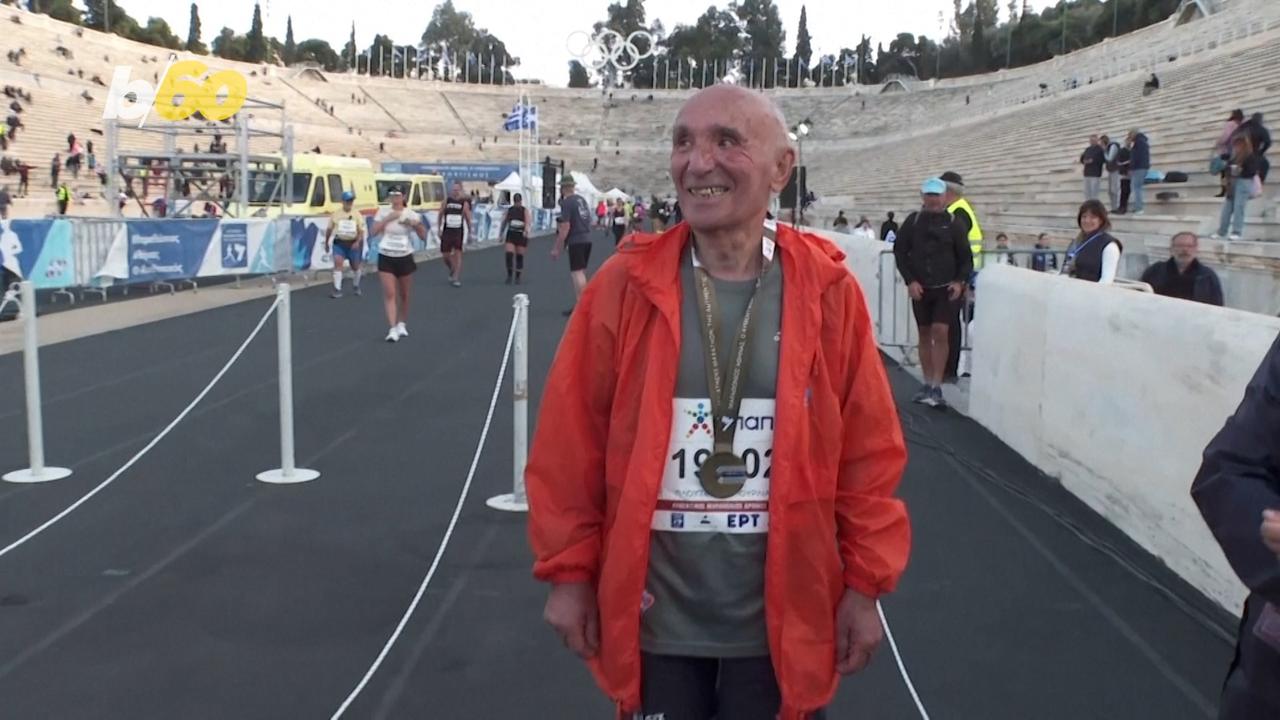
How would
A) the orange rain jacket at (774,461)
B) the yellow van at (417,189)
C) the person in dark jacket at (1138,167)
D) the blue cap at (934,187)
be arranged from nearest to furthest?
the orange rain jacket at (774,461), the blue cap at (934,187), the person in dark jacket at (1138,167), the yellow van at (417,189)

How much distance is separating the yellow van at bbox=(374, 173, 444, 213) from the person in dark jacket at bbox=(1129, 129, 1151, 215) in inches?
703

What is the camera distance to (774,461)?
2.36 metres

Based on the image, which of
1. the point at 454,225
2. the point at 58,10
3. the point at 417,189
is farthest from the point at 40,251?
the point at 58,10

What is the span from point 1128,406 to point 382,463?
14.3 feet

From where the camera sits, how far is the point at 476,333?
14.6 m

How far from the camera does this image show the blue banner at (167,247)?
1767 cm

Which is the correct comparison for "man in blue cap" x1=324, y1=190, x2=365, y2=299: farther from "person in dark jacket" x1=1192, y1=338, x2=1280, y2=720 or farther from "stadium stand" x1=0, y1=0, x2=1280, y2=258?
"person in dark jacket" x1=1192, y1=338, x2=1280, y2=720

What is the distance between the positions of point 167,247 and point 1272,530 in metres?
18.5

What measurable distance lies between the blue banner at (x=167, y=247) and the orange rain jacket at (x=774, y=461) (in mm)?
16560

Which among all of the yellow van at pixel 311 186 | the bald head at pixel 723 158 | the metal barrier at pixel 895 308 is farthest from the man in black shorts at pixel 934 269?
the yellow van at pixel 311 186

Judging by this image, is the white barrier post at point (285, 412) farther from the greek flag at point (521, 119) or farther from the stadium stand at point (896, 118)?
the greek flag at point (521, 119)

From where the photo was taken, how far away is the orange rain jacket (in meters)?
2.35

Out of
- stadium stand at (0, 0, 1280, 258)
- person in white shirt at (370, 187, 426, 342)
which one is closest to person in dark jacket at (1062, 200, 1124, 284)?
person in white shirt at (370, 187, 426, 342)

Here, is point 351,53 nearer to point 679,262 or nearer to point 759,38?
A: point 759,38
